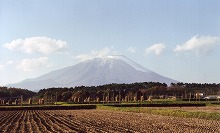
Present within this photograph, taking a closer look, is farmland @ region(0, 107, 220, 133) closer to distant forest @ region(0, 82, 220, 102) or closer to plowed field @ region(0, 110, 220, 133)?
plowed field @ region(0, 110, 220, 133)

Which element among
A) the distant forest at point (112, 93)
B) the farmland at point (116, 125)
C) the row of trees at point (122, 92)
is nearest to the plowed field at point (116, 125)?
the farmland at point (116, 125)

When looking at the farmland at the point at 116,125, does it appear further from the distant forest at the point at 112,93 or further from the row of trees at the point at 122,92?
the distant forest at the point at 112,93

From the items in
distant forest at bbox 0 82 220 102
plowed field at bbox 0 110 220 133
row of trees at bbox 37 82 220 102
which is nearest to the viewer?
plowed field at bbox 0 110 220 133

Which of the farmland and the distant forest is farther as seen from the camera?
the distant forest

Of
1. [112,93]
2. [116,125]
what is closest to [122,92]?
[112,93]

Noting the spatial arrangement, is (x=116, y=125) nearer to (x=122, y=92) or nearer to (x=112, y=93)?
(x=112, y=93)

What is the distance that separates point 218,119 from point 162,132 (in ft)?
35.4

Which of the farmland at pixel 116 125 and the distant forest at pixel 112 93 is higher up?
the distant forest at pixel 112 93

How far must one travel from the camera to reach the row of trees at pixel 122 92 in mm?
113856

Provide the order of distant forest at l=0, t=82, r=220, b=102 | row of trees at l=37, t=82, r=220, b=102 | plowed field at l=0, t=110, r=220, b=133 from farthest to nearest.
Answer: distant forest at l=0, t=82, r=220, b=102, row of trees at l=37, t=82, r=220, b=102, plowed field at l=0, t=110, r=220, b=133

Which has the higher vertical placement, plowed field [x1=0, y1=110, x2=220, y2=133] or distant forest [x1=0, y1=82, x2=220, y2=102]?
distant forest [x1=0, y1=82, x2=220, y2=102]

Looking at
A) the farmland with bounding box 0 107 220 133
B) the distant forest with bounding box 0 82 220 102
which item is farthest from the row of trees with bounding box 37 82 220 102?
the farmland with bounding box 0 107 220 133

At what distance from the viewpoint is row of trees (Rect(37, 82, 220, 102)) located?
113856 millimetres

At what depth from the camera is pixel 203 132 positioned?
21.2 m
